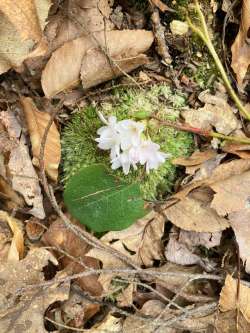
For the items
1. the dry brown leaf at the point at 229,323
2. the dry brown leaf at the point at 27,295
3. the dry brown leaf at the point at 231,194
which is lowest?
the dry brown leaf at the point at 229,323

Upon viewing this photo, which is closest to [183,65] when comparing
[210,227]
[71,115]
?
[71,115]

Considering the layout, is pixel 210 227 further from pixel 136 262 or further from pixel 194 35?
pixel 194 35

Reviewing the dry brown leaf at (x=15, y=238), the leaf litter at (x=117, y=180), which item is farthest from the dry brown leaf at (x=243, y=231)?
the dry brown leaf at (x=15, y=238)

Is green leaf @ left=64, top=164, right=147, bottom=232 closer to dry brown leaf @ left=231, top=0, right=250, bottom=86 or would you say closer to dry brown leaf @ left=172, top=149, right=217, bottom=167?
dry brown leaf @ left=172, top=149, right=217, bottom=167

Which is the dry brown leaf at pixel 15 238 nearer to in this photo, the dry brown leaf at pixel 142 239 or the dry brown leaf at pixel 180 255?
the dry brown leaf at pixel 142 239

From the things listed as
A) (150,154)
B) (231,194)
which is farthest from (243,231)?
(150,154)
